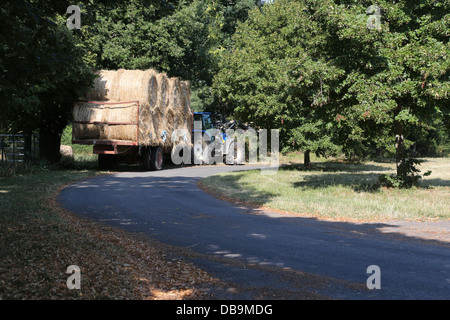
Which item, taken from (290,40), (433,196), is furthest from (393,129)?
(290,40)

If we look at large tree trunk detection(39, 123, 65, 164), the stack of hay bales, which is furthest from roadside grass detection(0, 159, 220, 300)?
large tree trunk detection(39, 123, 65, 164)

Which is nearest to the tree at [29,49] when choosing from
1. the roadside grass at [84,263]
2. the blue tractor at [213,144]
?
the roadside grass at [84,263]

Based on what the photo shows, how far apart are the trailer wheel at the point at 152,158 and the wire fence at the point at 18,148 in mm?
5386

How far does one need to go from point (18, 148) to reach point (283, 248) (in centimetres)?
1787

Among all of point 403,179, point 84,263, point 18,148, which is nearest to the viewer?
point 84,263

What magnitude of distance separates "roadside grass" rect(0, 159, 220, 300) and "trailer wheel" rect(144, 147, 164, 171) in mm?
12886

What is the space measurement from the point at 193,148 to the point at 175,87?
17.1 ft

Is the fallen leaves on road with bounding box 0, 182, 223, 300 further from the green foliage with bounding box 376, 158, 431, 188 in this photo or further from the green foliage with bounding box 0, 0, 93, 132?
the green foliage with bounding box 376, 158, 431, 188

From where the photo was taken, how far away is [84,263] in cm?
604

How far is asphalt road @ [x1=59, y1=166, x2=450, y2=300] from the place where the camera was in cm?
556

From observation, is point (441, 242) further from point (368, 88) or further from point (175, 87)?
point (175, 87)

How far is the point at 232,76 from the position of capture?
933 inches

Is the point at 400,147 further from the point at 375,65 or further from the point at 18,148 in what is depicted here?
the point at 18,148

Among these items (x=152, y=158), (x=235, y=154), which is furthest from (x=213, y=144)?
(x=152, y=158)
